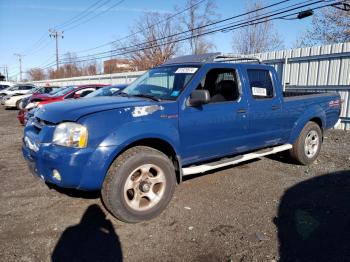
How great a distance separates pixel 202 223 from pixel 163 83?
2078 millimetres

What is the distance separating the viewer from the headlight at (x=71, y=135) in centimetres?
330

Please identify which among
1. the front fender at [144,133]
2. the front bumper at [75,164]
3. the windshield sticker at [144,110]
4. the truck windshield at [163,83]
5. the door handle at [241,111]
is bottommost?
the front bumper at [75,164]

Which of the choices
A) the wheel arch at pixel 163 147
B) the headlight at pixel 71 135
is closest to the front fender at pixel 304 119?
the wheel arch at pixel 163 147

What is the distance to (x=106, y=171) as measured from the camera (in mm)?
3443

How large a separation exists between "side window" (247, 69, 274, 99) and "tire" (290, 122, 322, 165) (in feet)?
4.02

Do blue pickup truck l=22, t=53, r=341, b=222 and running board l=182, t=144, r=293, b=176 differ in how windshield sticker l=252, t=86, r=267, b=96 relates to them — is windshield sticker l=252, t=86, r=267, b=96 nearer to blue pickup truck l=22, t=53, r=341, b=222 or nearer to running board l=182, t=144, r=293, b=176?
blue pickup truck l=22, t=53, r=341, b=222

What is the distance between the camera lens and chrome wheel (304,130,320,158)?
19.8ft

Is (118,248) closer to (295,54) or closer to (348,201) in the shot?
(348,201)

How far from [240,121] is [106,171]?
2.20 metres

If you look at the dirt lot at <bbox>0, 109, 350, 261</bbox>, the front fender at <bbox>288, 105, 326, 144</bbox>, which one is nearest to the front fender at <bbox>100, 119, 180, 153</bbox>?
the dirt lot at <bbox>0, 109, 350, 261</bbox>

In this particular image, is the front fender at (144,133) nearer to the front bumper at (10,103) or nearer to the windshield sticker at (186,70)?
the windshield sticker at (186,70)

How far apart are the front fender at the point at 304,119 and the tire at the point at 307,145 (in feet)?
0.45

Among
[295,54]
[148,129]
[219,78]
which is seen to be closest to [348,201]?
[219,78]

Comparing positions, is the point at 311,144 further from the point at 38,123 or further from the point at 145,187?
the point at 38,123
